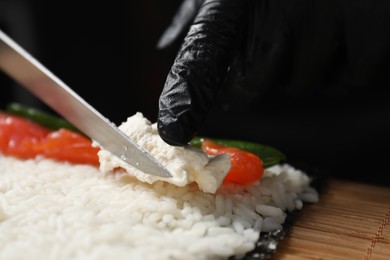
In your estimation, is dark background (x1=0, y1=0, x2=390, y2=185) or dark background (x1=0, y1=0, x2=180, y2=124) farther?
dark background (x1=0, y1=0, x2=180, y2=124)

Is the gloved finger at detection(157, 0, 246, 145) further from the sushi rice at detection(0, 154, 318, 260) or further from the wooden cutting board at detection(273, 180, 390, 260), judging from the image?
the wooden cutting board at detection(273, 180, 390, 260)

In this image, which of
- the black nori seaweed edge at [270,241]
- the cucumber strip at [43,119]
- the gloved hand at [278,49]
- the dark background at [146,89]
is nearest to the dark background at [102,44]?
the dark background at [146,89]

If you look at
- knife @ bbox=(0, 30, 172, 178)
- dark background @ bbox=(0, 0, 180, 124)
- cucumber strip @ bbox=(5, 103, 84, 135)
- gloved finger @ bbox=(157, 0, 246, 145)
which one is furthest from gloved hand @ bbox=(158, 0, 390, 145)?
dark background @ bbox=(0, 0, 180, 124)

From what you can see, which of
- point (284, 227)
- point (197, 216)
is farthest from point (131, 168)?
point (284, 227)

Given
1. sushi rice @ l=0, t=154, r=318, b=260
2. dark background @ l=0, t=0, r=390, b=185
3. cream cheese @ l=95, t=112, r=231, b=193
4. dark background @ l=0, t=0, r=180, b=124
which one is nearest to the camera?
sushi rice @ l=0, t=154, r=318, b=260

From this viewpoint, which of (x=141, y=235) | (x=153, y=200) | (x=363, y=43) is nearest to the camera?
(x=141, y=235)

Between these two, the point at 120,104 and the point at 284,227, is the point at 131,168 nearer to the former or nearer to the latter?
the point at 284,227

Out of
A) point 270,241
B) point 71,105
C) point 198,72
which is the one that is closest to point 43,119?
point 71,105
